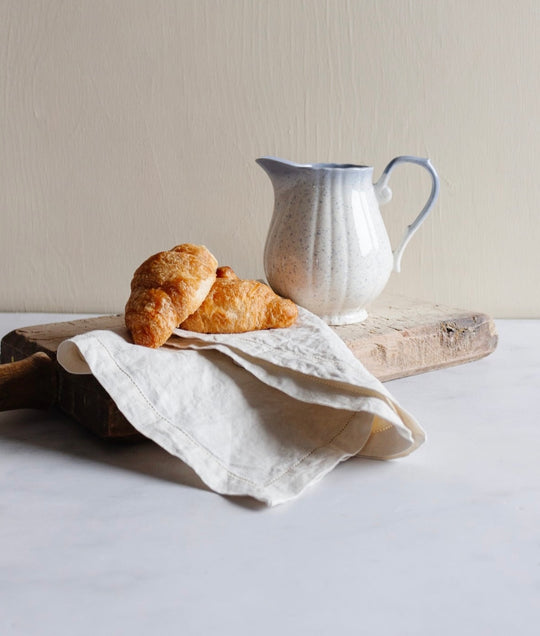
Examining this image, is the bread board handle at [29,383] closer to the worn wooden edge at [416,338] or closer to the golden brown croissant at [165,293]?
the golden brown croissant at [165,293]

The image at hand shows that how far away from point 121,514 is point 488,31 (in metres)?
0.97

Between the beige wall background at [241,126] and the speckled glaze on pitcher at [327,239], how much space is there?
28 cm

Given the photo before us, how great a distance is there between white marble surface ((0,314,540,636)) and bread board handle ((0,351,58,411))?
0.09 feet

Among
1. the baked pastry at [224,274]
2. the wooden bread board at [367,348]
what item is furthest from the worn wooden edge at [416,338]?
the baked pastry at [224,274]

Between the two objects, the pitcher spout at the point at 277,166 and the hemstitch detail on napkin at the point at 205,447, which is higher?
the pitcher spout at the point at 277,166

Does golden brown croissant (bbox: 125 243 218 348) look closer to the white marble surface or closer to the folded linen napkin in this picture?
the folded linen napkin

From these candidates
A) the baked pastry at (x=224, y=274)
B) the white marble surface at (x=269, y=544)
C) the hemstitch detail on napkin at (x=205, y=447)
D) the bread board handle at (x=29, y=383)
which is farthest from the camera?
the baked pastry at (x=224, y=274)

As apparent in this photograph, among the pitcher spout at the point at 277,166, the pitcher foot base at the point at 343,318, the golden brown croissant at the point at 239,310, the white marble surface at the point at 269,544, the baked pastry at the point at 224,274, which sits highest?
the pitcher spout at the point at 277,166

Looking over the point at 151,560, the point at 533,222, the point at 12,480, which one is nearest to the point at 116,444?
the point at 12,480

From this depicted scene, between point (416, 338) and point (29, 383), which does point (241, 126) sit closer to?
point (416, 338)

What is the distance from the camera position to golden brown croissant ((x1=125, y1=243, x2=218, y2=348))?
818 mm

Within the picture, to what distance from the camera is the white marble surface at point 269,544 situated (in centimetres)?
52

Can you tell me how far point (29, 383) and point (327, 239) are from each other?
397 mm

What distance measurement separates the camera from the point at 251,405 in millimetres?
793
